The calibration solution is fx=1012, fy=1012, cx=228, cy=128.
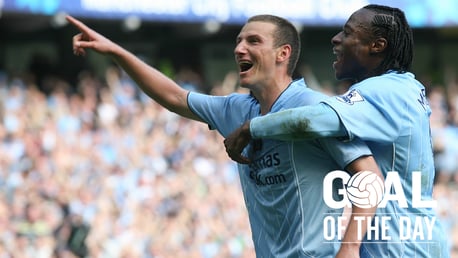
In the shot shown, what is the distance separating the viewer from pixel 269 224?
4.90 m

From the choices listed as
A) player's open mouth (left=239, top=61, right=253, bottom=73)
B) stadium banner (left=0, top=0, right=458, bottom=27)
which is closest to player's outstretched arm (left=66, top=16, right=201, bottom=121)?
player's open mouth (left=239, top=61, right=253, bottom=73)

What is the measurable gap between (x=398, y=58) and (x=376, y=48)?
0.12 metres

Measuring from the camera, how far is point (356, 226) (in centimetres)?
444

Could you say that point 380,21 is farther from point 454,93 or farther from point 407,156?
point 454,93

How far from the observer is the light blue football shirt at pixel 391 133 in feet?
14.6

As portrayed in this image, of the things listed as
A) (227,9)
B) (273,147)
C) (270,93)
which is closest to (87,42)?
(270,93)

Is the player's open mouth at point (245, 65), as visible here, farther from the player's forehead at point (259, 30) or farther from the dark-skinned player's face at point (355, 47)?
the dark-skinned player's face at point (355, 47)

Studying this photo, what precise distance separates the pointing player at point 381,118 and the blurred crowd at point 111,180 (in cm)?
823

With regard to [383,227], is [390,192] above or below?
above

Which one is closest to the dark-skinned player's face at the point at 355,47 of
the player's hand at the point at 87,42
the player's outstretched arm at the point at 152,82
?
the player's outstretched arm at the point at 152,82

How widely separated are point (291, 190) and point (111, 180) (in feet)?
32.5

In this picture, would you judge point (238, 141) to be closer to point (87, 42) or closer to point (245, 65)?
point (245, 65)

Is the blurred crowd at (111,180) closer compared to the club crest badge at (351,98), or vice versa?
the club crest badge at (351,98)

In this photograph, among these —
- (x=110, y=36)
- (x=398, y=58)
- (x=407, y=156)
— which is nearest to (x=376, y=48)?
(x=398, y=58)
